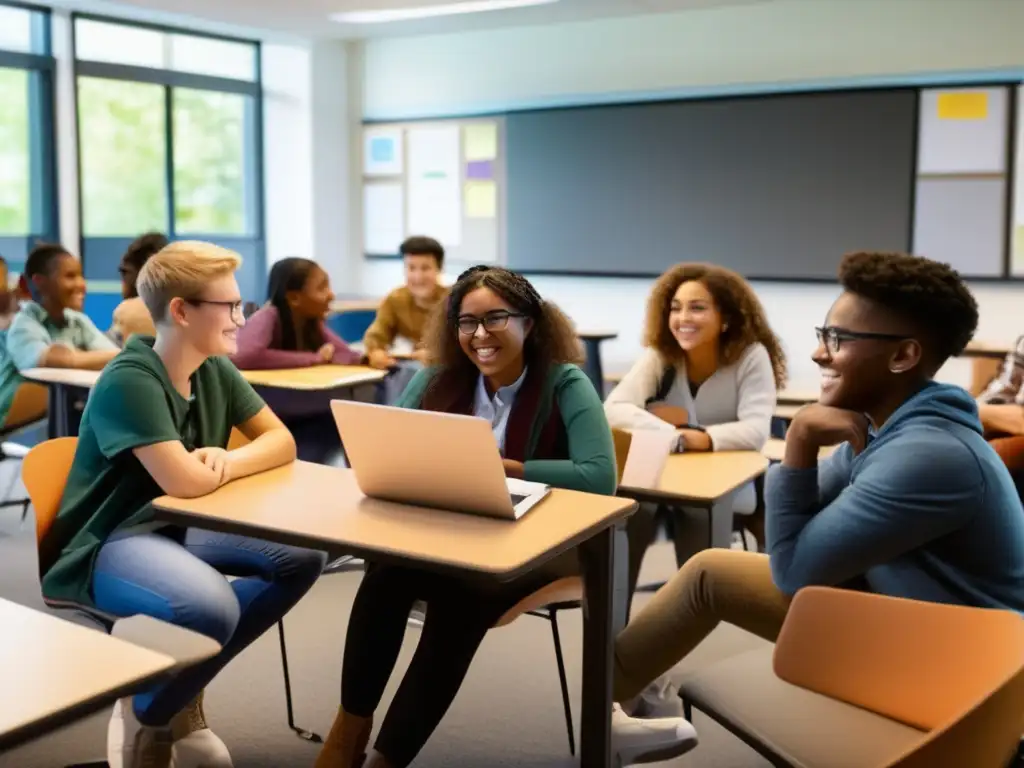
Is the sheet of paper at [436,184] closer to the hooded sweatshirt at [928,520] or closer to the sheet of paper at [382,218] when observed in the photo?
the sheet of paper at [382,218]

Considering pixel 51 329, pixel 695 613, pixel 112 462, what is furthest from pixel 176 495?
pixel 51 329

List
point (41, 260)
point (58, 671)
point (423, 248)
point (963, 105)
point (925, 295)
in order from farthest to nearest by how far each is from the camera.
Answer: point (963, 105)
point (423, 248)
point (41, 260)
point (925, 295)
point (58, 671)

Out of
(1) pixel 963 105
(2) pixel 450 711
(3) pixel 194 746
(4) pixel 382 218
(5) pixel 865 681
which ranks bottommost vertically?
(2) pixel 450 711

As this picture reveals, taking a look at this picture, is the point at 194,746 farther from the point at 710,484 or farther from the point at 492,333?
the point at 710,484

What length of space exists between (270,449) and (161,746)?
0.63 meters

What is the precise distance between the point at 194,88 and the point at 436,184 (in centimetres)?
179

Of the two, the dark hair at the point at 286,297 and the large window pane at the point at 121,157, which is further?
the large window pane at the point at 121,157

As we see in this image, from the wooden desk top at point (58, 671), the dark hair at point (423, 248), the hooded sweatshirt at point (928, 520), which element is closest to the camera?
the wooden desk top at point (58, 671)

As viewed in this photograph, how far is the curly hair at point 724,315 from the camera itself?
123 inches

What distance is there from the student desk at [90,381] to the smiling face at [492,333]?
139 centimetres

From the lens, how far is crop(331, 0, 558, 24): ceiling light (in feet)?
21.0

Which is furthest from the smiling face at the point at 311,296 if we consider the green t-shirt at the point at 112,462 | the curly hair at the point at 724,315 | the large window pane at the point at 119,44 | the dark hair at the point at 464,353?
the large window pane at the point at 119,44

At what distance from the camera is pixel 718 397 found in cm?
312

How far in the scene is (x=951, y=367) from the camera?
239 inches
